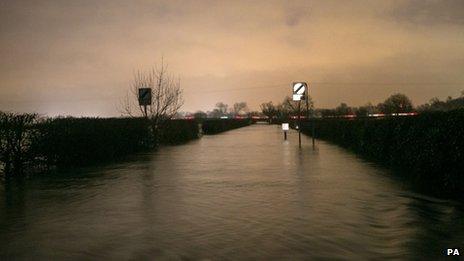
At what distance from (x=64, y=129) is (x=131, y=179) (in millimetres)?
4272

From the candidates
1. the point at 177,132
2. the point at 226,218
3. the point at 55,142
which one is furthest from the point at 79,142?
the point at 177,132

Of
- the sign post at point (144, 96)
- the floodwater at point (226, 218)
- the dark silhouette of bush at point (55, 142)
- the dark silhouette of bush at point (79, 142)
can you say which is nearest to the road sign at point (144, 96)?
the sign post at point (144, 96)

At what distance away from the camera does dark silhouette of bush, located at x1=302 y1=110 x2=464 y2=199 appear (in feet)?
33.8

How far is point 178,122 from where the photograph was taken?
40594 millimetres

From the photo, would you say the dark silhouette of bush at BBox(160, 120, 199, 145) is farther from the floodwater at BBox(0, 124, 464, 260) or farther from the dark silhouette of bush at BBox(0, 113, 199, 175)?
the floodwater at BBox(0, 124, 464, 260)

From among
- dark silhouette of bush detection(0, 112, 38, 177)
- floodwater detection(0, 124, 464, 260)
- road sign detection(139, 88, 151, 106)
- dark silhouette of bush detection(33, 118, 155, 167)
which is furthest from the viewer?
road sign detection(139, 88, 151, 106)

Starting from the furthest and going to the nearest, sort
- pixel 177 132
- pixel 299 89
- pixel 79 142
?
pixel 177 132 → pixel 299 89 → pixel 79 142

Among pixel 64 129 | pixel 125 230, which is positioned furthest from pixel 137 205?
pixel 64 129

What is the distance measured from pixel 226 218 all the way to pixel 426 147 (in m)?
5.86

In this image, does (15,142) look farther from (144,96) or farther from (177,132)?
(177,132)

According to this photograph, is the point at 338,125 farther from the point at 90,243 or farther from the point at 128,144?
the point at 90,243

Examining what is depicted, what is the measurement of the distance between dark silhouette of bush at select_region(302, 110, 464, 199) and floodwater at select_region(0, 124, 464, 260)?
746mm

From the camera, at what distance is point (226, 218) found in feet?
27.9

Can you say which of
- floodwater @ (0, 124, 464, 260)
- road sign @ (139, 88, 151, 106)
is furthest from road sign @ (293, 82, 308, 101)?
floodwater @ (0, 124, 464, 260)
